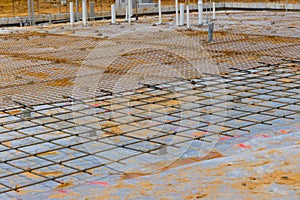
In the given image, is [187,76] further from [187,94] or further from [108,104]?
[108,104]

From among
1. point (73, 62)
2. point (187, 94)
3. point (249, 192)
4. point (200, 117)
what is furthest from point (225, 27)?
point (249, 192)

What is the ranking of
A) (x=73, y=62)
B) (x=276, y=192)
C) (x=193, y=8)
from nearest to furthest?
(x=276, y=192)
(x=73, y=62)
(x=193, y=8)

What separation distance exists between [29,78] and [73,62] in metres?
1.34

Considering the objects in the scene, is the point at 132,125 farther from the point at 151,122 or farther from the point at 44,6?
the point at 44,6

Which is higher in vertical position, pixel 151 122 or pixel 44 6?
pixel 44 6

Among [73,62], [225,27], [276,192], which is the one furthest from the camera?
[225,27]

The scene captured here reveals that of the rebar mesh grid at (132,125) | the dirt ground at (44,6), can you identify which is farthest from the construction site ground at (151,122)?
the dirt ground at (44,6)

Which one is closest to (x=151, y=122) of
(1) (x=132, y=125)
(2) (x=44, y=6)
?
(1) (x=132, y=125)

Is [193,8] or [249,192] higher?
[193,8]

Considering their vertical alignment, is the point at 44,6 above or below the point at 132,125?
above

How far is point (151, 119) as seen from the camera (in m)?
5.24

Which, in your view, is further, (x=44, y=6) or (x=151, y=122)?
(x=44, y=6)

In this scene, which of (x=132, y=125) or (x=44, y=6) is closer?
(x=132, y=125)

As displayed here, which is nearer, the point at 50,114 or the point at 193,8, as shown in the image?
the point at 50,114
